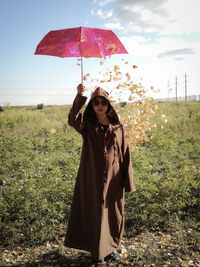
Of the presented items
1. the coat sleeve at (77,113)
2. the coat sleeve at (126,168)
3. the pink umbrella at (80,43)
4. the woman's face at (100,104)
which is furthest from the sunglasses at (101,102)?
the pink umbrella at (80,43)

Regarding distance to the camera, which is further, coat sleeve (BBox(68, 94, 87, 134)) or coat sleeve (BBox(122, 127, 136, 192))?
coat sleeve (BBox(122, 127, 136, 192))

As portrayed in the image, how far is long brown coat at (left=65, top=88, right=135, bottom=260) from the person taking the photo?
8.34 feet

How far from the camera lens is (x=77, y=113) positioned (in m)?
2.54

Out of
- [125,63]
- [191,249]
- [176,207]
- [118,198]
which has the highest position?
[125,63]

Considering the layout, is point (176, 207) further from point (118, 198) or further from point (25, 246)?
point (25, 246)

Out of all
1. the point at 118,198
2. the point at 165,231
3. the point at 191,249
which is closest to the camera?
the point at 118,198

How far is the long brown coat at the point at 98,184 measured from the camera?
254cm

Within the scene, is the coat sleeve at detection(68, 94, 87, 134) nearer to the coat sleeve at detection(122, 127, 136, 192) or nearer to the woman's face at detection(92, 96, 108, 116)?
the woman's face at detection(92, 96, 108, 116)

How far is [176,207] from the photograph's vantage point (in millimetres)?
3859

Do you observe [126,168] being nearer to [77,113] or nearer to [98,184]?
[98,184]

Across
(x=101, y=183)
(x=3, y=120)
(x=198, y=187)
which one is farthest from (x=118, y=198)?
(x=3, y=120)

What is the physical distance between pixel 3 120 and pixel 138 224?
1106 centimetres

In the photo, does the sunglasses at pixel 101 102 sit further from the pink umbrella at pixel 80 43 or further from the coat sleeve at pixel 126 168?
the pink umbrella at pixel 80 43

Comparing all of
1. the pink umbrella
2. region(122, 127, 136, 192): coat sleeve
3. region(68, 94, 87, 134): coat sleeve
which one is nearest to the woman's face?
region(68, 94, 87, 134): coat sleeve
